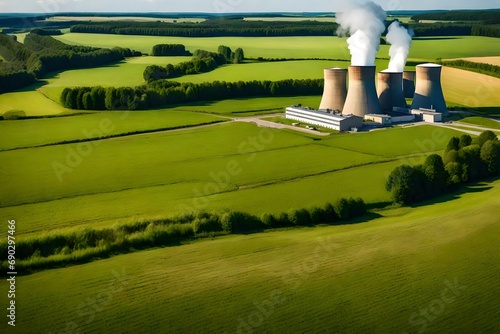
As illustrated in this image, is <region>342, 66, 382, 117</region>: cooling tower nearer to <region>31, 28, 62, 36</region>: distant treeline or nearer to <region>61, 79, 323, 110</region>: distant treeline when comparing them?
<region>61, 79, 323, 110</region>: distant treeline

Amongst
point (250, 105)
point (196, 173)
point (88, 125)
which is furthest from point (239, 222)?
point (250, 105)

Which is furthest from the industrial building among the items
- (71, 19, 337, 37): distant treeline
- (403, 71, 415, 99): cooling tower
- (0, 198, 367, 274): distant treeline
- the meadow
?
(71, 19, 337, 37): distant treeline

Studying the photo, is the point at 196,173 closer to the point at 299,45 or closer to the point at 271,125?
the point at 271,125

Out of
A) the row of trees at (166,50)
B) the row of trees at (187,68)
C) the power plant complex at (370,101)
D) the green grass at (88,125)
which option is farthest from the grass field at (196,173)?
the row of trees at (166,50)

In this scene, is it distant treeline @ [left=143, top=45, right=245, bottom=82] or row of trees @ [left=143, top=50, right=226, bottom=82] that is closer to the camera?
row of trees @ [left=143, top=50, right=226, bottom=82]

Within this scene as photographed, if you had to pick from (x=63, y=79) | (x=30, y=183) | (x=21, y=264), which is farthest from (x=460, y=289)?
(x=63, y=79)
